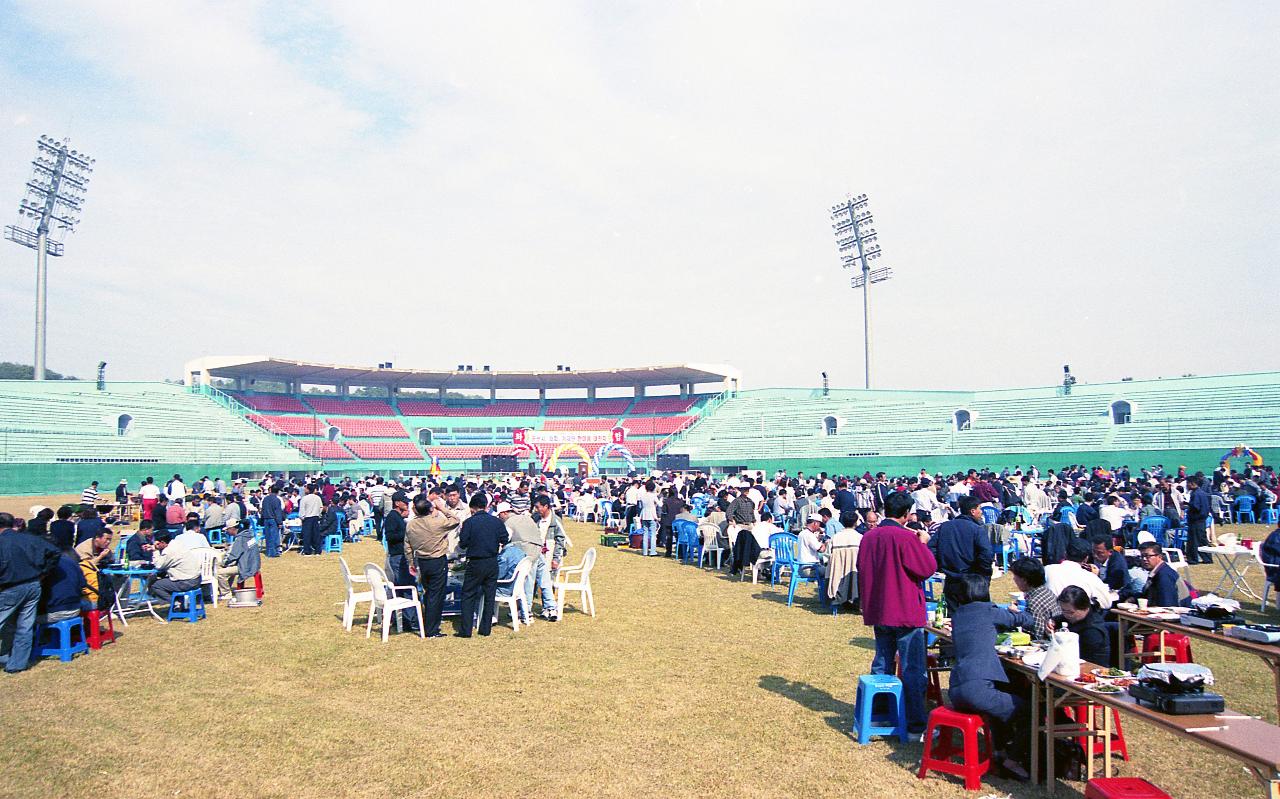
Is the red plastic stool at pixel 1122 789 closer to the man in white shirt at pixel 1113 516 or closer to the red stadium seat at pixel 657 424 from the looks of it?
the man in white shirt at pixel 1113 516

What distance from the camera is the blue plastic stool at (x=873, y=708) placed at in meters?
5.83

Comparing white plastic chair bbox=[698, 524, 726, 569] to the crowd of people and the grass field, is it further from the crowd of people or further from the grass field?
the grass field

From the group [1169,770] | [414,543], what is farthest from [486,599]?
[1169,770]

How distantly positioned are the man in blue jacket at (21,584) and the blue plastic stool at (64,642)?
294 millimetres

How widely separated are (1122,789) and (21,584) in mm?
9780

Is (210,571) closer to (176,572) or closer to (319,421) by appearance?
(176,572)

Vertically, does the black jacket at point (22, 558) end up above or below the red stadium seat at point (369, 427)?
below

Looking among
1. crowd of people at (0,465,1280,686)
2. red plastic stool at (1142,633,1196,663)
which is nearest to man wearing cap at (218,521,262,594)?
crowd of people at (0,465,1280,686)

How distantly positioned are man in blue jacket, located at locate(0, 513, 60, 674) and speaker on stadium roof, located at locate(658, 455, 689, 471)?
36.1m

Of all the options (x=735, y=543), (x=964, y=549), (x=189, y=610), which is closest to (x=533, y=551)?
(x=189, y=610)

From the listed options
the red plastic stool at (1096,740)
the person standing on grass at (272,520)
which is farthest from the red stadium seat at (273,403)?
the red plastic stool at (1096,740)

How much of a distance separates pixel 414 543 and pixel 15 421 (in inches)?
1619

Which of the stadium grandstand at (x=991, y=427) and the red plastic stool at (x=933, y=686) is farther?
the stadium grandstand at (x=991, y=427)

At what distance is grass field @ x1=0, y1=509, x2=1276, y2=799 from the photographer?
516cm
